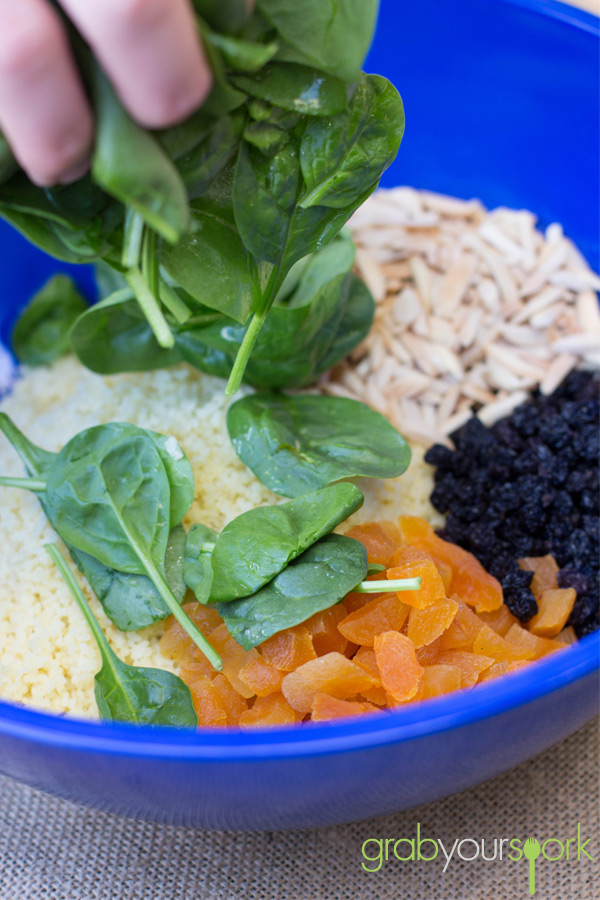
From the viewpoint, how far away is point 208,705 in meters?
1.03

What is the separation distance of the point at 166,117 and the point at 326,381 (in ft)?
3.02

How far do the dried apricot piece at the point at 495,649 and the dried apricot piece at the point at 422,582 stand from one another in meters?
0.08

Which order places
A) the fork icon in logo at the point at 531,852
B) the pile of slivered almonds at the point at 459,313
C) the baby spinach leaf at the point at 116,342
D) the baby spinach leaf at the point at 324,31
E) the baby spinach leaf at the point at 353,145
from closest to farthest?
the baby spinach leaf at the point at 324,31
the baby spinach leaf at the point at 353,145
the fork icon in logo at the point at 531,852
the baby spinach leaf at the point at 116,342
the pile of slivered almonds at the point at 459,313

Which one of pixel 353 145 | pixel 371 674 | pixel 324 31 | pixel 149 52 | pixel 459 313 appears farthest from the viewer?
pixel 459 313

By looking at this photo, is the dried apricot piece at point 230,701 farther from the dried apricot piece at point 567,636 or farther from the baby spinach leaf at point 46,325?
the baby spinach leaf at point 46,325

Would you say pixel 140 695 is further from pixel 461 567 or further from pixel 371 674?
pixel 461 567

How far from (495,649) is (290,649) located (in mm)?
271

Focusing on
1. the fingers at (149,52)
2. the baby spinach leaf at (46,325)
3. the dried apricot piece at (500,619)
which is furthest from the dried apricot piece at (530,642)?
the baby spinach leaf at (46,325)

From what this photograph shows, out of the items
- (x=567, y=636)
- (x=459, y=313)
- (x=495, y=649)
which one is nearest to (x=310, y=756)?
(x=495, y=649)

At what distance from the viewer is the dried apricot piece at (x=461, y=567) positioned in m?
1.16

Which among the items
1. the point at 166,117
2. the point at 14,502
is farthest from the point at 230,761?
the point at 14,502

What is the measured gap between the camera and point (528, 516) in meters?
1.29

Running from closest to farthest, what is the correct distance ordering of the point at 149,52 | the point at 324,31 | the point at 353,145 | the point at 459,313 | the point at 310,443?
the point at 149,52
the point at 324,31
the point at 353,145
the point at 310,443
the point at 459,313

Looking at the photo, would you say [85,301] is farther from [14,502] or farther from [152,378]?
[14,502]
